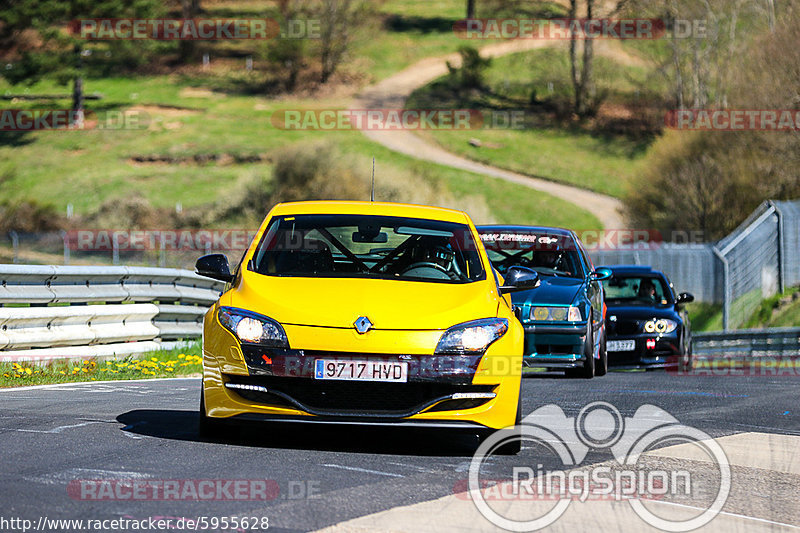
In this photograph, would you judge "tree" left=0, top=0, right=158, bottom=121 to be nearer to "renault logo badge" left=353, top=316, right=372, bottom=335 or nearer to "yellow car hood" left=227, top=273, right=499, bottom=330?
"yellow car hood" left=227, top=273, right=499, bottom=330

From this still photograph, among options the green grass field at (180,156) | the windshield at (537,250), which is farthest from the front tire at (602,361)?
the green grass field at (180,156)

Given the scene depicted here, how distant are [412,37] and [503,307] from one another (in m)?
97.0

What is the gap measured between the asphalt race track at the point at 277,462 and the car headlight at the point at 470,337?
660 millimetres

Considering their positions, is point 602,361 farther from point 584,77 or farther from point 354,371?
point 584,77

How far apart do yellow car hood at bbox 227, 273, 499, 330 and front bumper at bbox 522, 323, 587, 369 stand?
5.86 m

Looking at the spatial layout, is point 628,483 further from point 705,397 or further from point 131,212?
point 131,212

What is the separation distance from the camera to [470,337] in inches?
298

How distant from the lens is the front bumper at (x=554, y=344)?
13961mm

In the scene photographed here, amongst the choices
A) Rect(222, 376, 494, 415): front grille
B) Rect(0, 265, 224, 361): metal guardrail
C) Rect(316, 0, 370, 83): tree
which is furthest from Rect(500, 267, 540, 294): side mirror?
Rect(316, 0, 370, 83): tree

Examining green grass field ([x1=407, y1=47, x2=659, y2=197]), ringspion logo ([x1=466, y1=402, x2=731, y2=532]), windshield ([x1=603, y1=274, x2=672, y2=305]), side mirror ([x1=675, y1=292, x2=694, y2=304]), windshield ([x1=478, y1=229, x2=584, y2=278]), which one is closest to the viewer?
ringspion logo ([x1=466, y1=402, x2=731, y2=532])

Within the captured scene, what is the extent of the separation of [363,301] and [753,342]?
53.5ft

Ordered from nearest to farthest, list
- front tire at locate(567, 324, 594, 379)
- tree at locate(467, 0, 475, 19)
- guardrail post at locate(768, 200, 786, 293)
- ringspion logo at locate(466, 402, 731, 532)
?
ringspion logo at locate(466, 402, 731, 532) < front tire at locate(567, 324, 594, 379) < guardrail post at locate(768, 200, 786, 293) < tree at locate(467, 0, 475, 19)

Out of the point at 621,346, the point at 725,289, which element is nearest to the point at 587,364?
the point at 621,346

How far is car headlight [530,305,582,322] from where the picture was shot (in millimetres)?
13961
